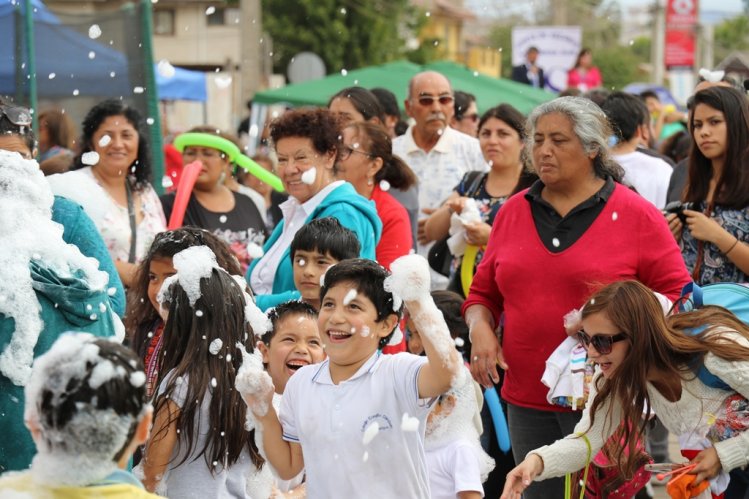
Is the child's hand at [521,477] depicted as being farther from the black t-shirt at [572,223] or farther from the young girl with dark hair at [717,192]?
the young girl with dark hair at [717,192]

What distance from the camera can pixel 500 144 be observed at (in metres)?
6.70

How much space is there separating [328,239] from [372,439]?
1.46 m

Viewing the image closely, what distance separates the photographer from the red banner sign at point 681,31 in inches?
1348

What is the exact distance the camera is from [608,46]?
2736 inches

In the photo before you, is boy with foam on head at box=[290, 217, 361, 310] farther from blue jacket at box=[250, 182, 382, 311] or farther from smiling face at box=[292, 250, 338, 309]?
blue jacket at box=[250, 182, 382, 311]

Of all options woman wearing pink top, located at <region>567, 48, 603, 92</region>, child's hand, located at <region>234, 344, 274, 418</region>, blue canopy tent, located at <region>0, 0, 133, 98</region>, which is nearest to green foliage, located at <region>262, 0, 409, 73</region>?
woman wearing pink top, located at <region>567, 48, 603, 92</region>

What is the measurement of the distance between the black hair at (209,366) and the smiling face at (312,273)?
2.29 ft

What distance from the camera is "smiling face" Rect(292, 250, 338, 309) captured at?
16.0 feet

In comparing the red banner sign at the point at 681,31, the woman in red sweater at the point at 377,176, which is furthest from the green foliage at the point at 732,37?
the woman in red sweater at the point at 377,176

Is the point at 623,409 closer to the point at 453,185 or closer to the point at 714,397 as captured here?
the point at 714,397

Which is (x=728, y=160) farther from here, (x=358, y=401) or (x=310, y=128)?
(x=358, y=401)

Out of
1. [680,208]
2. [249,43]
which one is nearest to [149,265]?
[680,208]

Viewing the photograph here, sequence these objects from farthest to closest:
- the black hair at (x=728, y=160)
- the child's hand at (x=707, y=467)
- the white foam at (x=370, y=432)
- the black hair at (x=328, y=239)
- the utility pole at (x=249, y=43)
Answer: the utility pole at (x=249, y=43), the black hair at (x=728, y=160), the black hair at (x=328, y=239), the child's hand at (x=707, y=467), the white foam at (x=370, y=432)

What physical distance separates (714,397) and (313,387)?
144 cm
